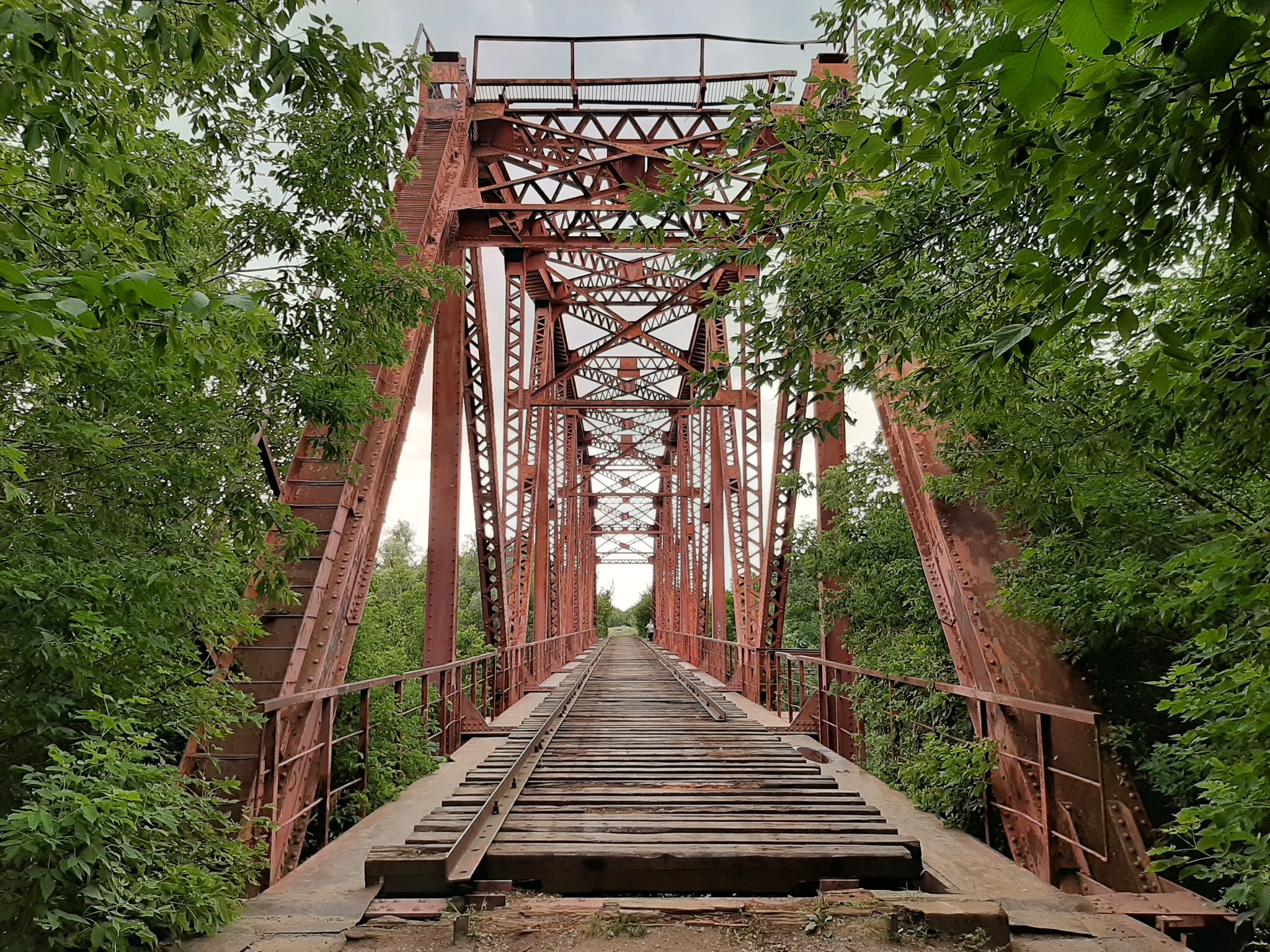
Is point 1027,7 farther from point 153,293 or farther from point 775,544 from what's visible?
point 775,544

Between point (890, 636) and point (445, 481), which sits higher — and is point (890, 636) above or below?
below

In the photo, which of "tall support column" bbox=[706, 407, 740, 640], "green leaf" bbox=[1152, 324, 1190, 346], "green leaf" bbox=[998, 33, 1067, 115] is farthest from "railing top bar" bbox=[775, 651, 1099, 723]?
"tall support column" bbox=[706, 407, 740, 640]

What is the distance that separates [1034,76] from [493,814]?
5030 mm

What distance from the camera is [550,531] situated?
24250 mm

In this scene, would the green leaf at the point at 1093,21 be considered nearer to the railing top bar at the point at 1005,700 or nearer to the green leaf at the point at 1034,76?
the green leaf at the point at 1034,76

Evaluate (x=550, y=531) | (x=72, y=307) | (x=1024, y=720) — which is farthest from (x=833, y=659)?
(x=550, y=531)

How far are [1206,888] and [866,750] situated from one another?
301 centimetres

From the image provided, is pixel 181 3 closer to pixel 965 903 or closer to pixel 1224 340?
pixel 1224 340

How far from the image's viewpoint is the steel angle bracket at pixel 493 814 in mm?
3961

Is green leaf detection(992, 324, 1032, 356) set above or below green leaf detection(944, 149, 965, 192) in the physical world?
below

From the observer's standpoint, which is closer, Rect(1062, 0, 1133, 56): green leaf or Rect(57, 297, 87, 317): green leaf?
Rect(1062, 0, 1133, 56): green leaf

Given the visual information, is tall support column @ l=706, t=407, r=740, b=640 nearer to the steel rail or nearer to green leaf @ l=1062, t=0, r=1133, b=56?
the steel rail

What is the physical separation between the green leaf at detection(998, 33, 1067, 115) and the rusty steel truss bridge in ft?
7.24

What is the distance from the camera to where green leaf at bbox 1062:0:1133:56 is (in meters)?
1.00
